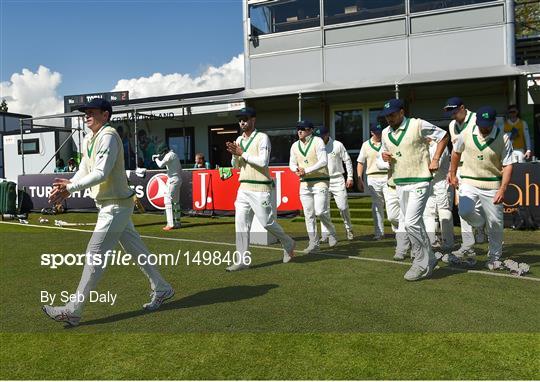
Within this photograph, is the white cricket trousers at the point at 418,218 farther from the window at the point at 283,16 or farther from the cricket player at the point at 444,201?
the window at the point at 283,16

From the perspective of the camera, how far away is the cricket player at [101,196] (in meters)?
4.59

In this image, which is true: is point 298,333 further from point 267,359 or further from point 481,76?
point 481,76

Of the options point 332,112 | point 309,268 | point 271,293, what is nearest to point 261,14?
point 332,112

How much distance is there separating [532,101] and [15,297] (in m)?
13.7

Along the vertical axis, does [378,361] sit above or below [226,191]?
below

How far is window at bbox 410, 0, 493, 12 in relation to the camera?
1477 centimetres

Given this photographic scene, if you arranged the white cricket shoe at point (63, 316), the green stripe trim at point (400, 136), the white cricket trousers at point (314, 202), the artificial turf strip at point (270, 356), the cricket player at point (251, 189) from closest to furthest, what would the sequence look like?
the artificial turf strip at point (270, 356) < the white cricket shoe at point (63, 316) < the green stripe trim at point (400, 136) < the cricket player at point (251, 189) < the white cricket trousers at point (314, 202)

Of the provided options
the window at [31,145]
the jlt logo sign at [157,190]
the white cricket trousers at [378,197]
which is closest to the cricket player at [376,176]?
the white cricket trousers at [378,197]

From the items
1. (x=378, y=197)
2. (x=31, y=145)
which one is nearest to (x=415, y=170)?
(x=378, y=197)

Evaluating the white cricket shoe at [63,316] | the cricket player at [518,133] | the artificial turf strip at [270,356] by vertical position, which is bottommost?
the artificial turf strip at [270,356]

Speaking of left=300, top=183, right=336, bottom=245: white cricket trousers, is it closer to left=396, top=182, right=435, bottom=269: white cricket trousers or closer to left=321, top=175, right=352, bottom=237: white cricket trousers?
left=321, top=175, right=352, bottom=237: white cricket trousers

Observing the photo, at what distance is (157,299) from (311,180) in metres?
4.00

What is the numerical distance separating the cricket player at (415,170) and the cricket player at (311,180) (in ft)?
6.94

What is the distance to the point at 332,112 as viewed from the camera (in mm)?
16719
